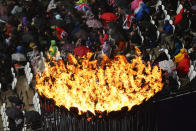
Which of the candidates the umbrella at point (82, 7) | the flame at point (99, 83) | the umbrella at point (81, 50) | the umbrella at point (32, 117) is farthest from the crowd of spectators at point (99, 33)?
the umbrella at point (32, 117)

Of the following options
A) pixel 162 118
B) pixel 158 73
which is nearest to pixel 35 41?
pixel 158 73

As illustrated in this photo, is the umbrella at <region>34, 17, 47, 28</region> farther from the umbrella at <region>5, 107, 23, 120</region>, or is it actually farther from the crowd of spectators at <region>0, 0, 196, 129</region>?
the umbrella at <region>5, 107, 23, 120</region>

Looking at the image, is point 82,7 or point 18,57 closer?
point 18,57

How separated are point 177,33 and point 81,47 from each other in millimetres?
4507

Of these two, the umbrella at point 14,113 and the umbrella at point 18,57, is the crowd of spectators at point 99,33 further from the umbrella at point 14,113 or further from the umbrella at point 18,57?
the umbrella at point 14,113

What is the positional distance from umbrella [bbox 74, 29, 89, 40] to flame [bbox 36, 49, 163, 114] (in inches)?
46.9

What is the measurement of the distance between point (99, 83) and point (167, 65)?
7.99ft

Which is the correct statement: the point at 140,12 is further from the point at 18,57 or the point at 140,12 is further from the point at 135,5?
the point at 18,57

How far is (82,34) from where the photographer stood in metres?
13.5

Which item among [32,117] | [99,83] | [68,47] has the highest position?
[68,47]

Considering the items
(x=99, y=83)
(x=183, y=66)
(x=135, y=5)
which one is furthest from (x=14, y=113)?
(x=135, y=5)

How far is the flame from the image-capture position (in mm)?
9938

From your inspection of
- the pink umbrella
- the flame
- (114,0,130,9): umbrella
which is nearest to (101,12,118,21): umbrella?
(114,0,130,9): umbrella

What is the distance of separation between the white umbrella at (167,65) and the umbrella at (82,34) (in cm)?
381
